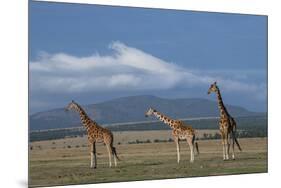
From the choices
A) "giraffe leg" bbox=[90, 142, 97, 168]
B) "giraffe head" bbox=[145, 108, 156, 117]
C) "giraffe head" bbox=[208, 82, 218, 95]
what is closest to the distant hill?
"giraffe head" bbox=[145, 108, 156, 117]

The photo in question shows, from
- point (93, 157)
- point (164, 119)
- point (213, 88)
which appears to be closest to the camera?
point (93, 157)

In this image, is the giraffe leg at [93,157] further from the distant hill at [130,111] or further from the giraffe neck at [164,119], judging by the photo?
the giraffe neck at [164,119]

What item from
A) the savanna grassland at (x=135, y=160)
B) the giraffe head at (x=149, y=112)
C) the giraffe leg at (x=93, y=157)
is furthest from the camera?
the giraffe head at (x=149, y=112)

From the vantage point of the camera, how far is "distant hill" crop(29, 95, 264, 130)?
9.79m

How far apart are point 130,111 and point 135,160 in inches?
29.3

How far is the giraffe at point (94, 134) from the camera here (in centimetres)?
999

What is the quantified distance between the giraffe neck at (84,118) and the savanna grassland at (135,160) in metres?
0.22

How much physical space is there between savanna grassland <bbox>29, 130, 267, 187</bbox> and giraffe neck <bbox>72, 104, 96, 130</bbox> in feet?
0.73

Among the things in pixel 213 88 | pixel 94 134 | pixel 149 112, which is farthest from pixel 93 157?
pixel 213 88

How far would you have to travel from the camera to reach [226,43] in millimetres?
11000

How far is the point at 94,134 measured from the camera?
33.1 ft

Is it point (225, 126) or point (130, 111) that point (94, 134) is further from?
point (225, 126)

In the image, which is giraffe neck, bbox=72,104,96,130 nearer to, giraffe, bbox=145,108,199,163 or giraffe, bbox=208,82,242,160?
giraffe, bbox=145,108,199,163

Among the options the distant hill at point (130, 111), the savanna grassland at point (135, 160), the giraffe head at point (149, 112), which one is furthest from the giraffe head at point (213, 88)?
the giraffe head at point (149, 112)
